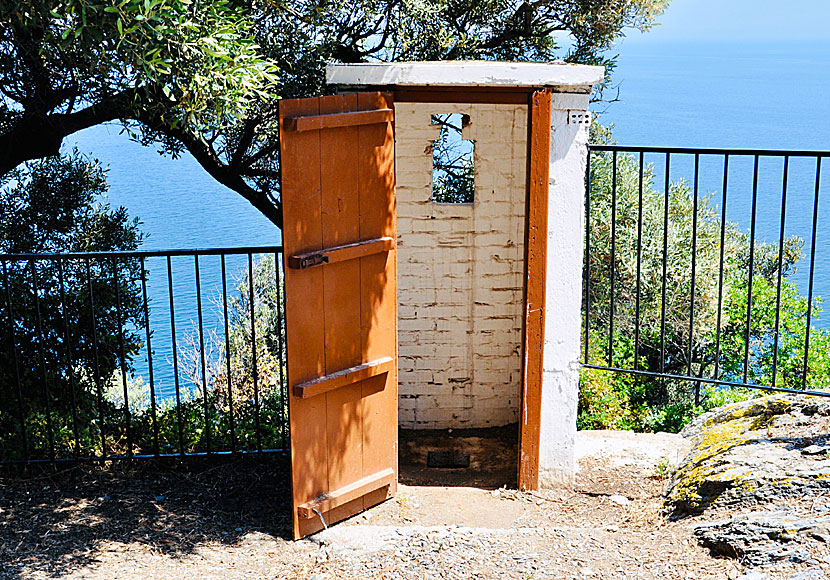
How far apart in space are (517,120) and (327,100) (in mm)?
2140

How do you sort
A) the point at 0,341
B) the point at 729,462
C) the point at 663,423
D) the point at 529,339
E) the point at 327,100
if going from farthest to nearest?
the point at 663,423, the point at 0,341, the point at 529,339, the point at 729,462, the point at 327,100

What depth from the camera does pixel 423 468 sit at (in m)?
5.55

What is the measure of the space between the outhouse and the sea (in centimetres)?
258

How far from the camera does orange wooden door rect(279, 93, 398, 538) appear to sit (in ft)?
13.3

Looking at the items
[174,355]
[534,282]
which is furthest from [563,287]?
[174,355]

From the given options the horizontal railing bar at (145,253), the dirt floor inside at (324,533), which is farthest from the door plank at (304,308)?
the horizontal railing bar at (145,253)

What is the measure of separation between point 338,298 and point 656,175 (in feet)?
30.7

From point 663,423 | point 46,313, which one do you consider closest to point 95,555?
point 46,313

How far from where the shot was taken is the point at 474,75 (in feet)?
14.2

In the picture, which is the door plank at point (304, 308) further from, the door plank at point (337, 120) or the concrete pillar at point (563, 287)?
the concrete pillar at point (563, 287)

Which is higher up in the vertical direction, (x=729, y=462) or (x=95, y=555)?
(x=729, y=462)

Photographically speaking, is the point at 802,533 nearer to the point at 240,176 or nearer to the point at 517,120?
the point at 517,120

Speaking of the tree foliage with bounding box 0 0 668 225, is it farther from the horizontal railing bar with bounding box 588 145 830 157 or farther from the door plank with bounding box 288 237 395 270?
the horizontal railing bar with bounding box 588 145 830 157

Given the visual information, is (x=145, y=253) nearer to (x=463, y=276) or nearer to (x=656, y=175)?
(x=463, y=276)
